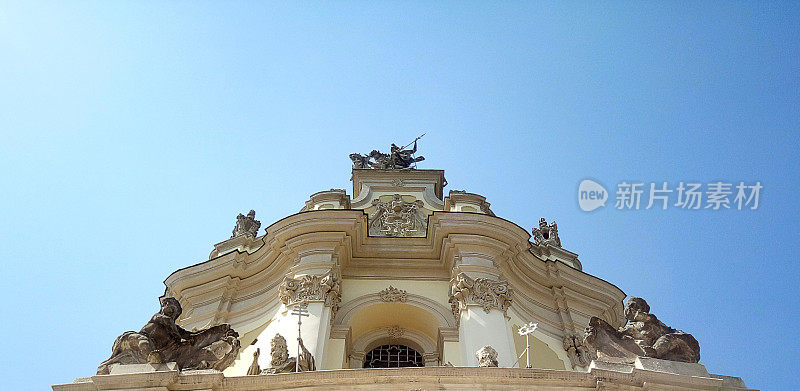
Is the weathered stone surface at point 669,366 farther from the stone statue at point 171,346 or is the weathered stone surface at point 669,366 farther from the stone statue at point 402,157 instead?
the stone statue at point 402,157

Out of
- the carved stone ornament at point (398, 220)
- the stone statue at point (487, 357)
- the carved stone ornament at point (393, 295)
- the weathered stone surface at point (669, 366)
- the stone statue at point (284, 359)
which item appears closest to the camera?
the weathered stone surface at point (669, 366)

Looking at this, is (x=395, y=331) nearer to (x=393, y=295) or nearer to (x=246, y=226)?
(x=393, y=295)

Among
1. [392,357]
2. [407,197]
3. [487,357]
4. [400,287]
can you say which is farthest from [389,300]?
[407,197]

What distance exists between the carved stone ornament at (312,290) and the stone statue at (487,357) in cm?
465

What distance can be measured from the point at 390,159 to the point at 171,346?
1566 centimetres

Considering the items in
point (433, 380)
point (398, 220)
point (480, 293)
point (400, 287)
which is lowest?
point (433, 380)

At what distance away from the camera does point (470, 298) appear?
63.7ft

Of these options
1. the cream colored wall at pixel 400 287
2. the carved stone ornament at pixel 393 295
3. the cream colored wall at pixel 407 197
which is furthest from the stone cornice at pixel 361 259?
the cream colored wall at pixel 407 197

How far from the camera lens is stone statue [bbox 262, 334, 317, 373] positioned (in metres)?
15.9

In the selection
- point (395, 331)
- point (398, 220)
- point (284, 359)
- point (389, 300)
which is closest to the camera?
A: point (284, 359)

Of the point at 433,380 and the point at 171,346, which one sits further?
the point at 171,346

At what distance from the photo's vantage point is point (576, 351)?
2075 centimetres

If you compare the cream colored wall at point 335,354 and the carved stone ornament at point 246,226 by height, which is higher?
the carved stone ornament at point 246,226

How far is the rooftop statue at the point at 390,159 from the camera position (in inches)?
1126
